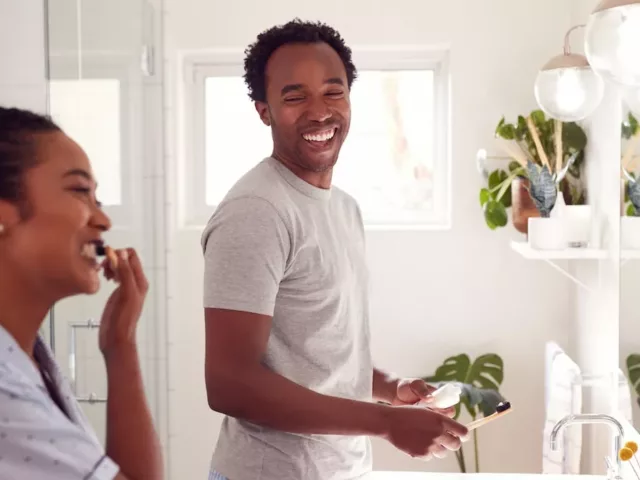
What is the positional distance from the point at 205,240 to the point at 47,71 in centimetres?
73

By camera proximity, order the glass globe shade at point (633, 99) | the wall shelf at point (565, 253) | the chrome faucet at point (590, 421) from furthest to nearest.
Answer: the wall shelf at point (565, 253) < the glass globe shade at point (633, 99) < the chrome faucet at point (590, 421)

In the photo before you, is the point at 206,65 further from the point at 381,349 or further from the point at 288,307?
the point at 288,307

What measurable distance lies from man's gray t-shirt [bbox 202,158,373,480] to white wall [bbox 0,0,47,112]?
2.19 feet

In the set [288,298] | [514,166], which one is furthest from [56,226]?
[514,166]

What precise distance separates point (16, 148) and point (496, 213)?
6.07 ft

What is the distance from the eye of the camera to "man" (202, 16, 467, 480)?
976 mm

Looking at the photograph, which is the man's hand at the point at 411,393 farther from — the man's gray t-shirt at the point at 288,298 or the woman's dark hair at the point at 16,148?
the woman's dark hair at the point at 16,148

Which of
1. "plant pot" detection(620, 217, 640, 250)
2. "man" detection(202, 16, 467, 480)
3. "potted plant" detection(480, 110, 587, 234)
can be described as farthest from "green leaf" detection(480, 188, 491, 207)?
"man" detection(202, 16, 467, 480)

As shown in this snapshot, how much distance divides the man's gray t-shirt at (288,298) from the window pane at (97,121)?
61cm

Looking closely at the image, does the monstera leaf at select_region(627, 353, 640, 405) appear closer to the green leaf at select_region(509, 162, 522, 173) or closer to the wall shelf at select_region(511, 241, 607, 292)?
the wall shelf at select_region(511, 241, 607, 292)

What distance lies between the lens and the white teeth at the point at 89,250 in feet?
2.32

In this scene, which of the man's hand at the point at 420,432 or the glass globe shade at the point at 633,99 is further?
the glass globe shade at the point at 633,99

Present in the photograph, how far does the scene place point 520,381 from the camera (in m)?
2.54

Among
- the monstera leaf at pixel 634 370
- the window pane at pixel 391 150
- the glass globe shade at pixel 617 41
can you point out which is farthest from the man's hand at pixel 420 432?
the window pane at pixel 391 150
